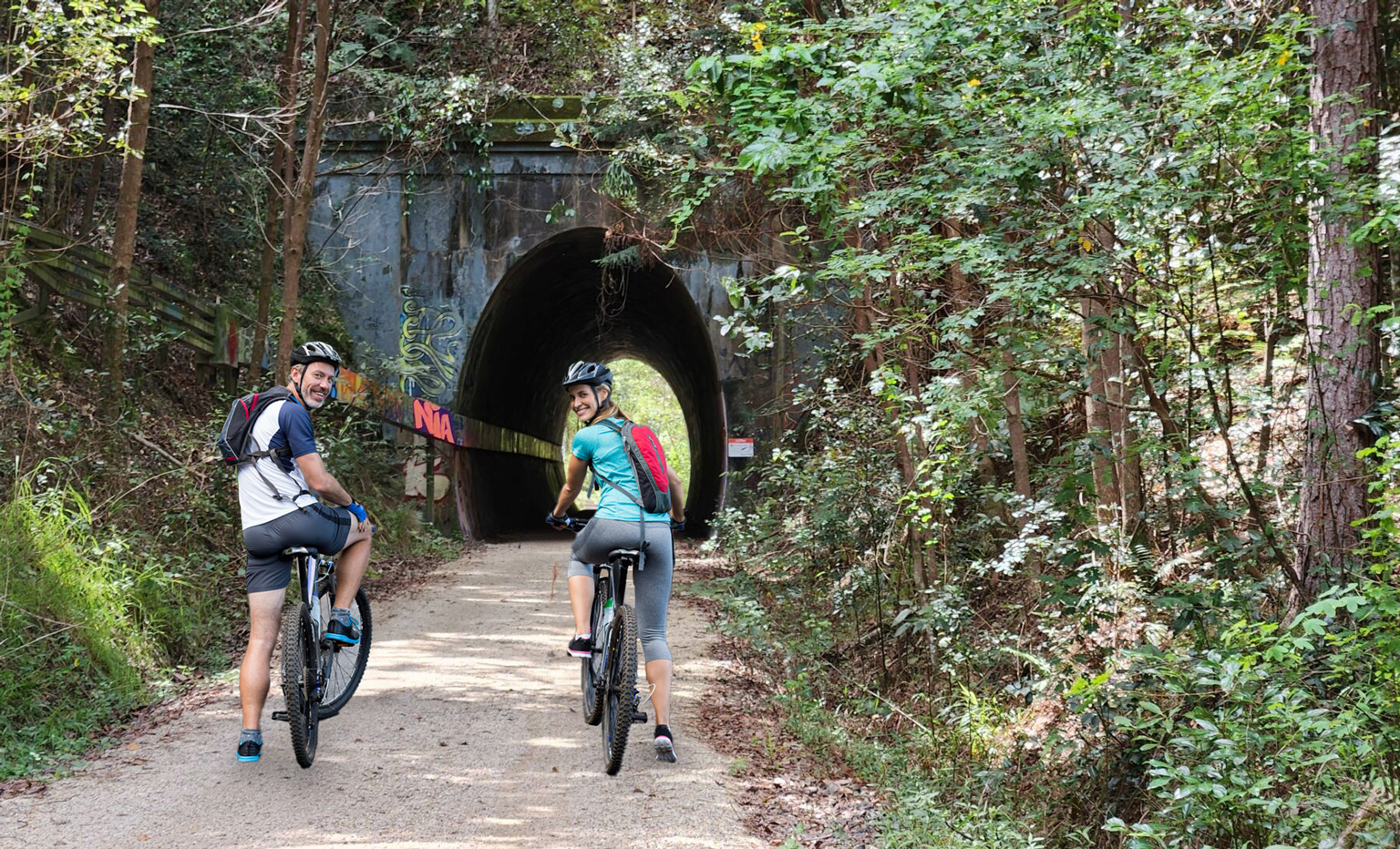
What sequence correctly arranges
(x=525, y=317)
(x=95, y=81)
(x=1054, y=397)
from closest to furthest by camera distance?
(x=1054, y=397)
(x=95, y=81)
(x=525, y=317)

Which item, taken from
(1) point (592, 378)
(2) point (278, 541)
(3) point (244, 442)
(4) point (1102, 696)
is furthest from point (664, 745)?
(3) point (244, 442)

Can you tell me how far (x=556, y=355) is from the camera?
1041 inches

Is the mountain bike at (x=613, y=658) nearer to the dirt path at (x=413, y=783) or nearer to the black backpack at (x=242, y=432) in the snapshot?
the dirt path at (x=413, y=783)

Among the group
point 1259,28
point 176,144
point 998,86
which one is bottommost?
point 998,86

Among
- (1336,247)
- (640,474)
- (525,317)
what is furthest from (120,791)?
(525,317)

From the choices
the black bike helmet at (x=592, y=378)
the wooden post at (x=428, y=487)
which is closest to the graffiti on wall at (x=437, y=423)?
the wooden post at (x=428, y=487)

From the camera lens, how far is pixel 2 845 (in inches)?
149

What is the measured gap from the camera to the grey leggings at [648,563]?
481 centimetres

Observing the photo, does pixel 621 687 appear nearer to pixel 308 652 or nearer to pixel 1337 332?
pixel 308 652

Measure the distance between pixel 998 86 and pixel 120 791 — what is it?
194 inches

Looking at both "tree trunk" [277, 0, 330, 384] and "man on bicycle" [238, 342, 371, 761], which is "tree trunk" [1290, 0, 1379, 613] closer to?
"man on bicycle" [238, 342, 371, 761]

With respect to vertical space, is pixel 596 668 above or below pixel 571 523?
below

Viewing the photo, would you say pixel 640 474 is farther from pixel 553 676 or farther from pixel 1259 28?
pixel 1259 28

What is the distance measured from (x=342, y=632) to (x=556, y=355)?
21.7 m
